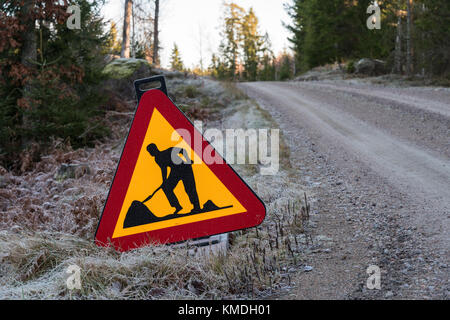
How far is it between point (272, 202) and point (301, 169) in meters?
2.21

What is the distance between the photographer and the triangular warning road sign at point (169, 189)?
2803mm

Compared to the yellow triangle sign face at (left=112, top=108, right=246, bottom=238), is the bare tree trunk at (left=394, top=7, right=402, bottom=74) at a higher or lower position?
higher

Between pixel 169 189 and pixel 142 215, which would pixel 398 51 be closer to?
pixel 169 189

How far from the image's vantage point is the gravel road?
271 centimetres

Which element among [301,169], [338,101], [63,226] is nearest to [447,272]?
[63,226]

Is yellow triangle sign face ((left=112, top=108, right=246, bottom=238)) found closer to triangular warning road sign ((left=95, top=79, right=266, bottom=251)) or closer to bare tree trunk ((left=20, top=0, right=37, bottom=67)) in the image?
triangular warning road sign ((left=95, top=79, right=266, bottom=251))

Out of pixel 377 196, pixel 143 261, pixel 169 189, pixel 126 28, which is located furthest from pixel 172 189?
pixel 126 28

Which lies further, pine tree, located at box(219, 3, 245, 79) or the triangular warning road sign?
pine tree, located at box(219, 3, 245, 79)

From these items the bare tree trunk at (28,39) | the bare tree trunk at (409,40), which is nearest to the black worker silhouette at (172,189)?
the bare tree trunk at (28,39)

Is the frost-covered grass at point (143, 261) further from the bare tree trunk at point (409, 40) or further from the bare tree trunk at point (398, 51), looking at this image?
the bare tree trunk at point (398, 51)

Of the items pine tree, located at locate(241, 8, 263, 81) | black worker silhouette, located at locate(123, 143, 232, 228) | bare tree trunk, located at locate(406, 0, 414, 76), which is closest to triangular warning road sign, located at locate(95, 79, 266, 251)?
black worker silhouette, located at locate(123, 143, 232, 228)

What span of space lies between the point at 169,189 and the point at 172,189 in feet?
0.07
